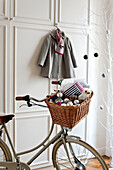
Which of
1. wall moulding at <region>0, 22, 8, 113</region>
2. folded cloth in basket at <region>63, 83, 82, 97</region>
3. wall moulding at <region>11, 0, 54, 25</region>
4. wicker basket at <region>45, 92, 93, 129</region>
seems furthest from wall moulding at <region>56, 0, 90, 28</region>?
wicker basket at <region>45, 92, 93, 129</region>

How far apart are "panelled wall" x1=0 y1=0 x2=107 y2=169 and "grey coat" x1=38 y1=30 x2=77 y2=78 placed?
0.08 meters

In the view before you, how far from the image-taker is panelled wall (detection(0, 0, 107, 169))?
8.20 ft

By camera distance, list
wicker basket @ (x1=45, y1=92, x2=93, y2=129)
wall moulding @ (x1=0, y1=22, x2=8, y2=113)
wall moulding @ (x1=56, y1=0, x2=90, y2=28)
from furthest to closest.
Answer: wall moulding @ (x1=56, y1=0, x2=90, y2=28), wall moulding @ (x1=0, y1=22, x2=8, y2=113), wicker basket @ (x1=45, y1=92, x2=93, y2=129)

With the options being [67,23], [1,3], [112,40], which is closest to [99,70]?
[112,40]

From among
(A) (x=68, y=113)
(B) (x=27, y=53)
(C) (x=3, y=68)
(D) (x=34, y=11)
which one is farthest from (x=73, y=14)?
(A) (x=68, y=113)

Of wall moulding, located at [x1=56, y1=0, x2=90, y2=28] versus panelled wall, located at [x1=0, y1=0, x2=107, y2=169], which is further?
wall moulding, located at [x1=56, y1=0, x2=90, y2=28]

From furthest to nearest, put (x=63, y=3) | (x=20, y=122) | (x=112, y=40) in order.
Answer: (x=112, y=40), (x=63, y=3), (x=20, y=122)

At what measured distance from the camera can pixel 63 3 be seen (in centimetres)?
281

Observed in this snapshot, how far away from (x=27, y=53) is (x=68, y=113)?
1.22 metres

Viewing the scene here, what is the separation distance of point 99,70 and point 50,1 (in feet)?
3.67

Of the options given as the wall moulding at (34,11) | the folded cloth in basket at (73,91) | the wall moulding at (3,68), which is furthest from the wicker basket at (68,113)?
the wall moulding at (34,11)

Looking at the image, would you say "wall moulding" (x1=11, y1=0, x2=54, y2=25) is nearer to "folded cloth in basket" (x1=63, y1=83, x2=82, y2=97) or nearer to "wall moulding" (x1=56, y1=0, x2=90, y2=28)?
"wall moulding" (x1=56, y1=0, x2=90, y2=28)

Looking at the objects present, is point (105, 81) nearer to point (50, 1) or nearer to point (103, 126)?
point (103, 126)

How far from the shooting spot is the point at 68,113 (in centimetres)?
163
